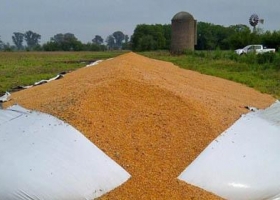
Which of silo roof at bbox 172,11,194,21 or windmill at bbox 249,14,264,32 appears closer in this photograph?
silo roof at bbox 172,11,194,21

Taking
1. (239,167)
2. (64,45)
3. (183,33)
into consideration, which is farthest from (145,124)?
(64,45)

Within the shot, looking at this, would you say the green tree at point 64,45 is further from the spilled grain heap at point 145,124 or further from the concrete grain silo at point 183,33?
the spilled grain heap at point 145,124

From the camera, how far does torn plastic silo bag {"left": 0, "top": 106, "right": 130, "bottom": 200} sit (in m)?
2.39

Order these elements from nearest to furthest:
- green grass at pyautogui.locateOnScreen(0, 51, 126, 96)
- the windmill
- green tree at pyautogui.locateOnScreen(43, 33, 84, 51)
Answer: green grass at pyautogui.locateOnScreen(0, 51, 126, 96) < the windmill < green tree at pyautogui.locateOnScreen(43, 33, 84, 51)

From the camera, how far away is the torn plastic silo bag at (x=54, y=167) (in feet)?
7.85

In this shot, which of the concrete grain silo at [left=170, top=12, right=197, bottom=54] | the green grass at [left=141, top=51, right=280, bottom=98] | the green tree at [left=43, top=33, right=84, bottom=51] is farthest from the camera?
the green tree at [left=43, top=33, right=84, bottom=51]

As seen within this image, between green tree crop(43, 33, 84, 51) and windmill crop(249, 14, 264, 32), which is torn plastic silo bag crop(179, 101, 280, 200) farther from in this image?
green tree crop(43, 33, 84, 51)

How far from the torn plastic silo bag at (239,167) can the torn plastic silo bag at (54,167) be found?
57 cm

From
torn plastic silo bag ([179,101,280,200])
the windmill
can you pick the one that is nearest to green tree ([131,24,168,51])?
the windmill

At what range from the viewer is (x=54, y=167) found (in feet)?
8.21

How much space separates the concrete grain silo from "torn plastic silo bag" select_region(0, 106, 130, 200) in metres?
17.2

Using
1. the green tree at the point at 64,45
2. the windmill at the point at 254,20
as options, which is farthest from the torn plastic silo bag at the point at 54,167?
the green tree at the point at 64,45

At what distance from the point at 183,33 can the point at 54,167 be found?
1811 centimetres

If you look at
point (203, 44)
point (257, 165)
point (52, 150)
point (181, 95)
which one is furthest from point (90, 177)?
point (203, 44)
